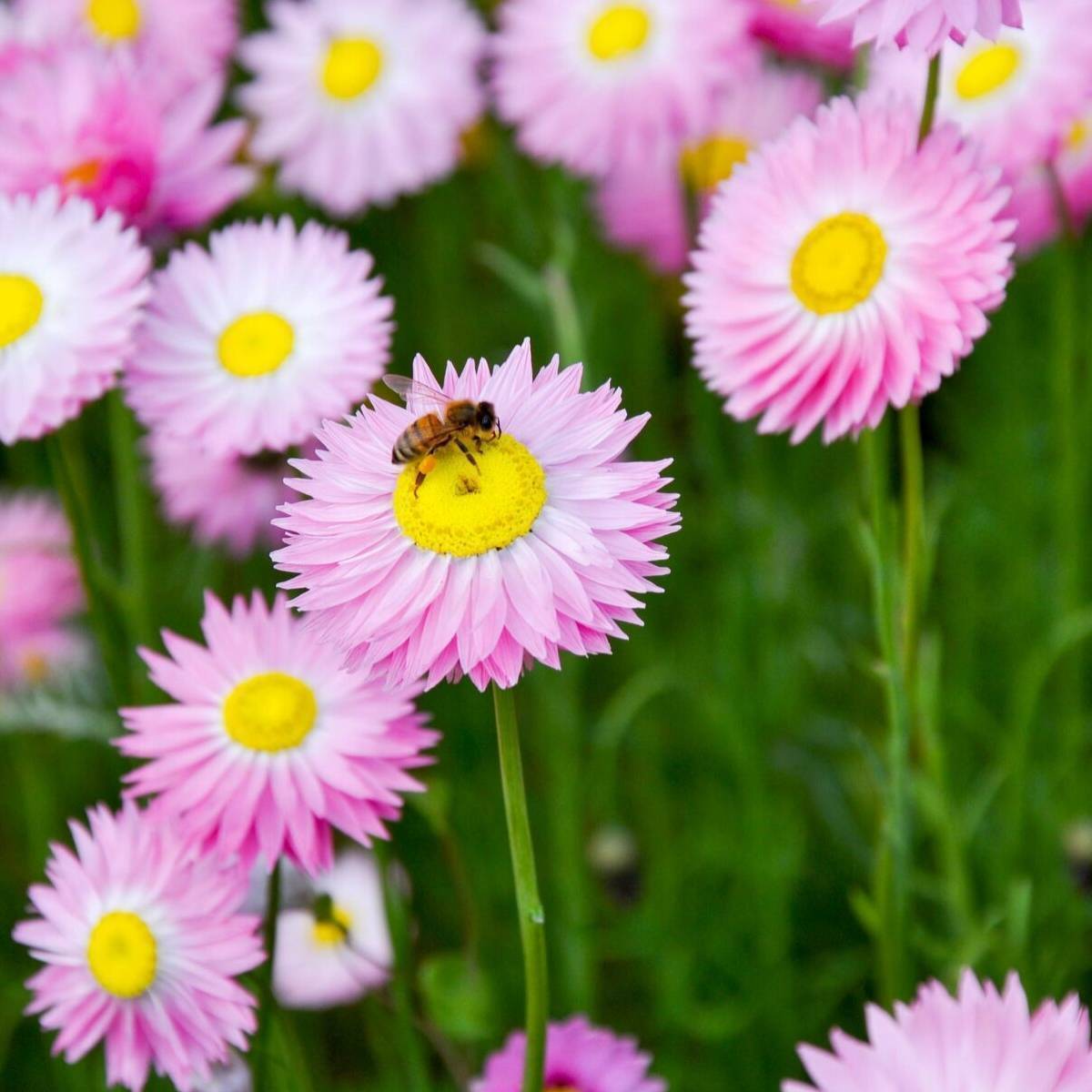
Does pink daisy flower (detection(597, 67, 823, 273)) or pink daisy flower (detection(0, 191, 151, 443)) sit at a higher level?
pink daisy flower (detection(597, 67, 823, 273))

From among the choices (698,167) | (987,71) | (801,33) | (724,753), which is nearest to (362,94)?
(698,167)

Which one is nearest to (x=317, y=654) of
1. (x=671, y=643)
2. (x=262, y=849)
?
(x=262, y=849)

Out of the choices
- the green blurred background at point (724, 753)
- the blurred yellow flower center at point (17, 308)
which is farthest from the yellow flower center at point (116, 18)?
the blurred yellow flower center at point (17, 308)

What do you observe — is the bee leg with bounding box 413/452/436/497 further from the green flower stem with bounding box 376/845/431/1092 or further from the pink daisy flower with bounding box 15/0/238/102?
the pink daisy flower with bounding box 15/0/238/102

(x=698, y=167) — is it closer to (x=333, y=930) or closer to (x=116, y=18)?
(x=116, y=18)

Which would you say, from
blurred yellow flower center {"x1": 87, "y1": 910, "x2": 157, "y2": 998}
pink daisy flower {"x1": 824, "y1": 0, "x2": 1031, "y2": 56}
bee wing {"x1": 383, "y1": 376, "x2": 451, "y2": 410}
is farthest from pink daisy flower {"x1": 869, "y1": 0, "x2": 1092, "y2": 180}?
blurred yellow flower center {"x1": 87, "y1": 910, "x2": 157, "y2": 998}

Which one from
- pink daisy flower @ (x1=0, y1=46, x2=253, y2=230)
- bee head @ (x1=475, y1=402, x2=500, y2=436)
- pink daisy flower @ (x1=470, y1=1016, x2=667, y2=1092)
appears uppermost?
pink daisy flower @ (x1=0, y1=46, x2=253, y2=230)
